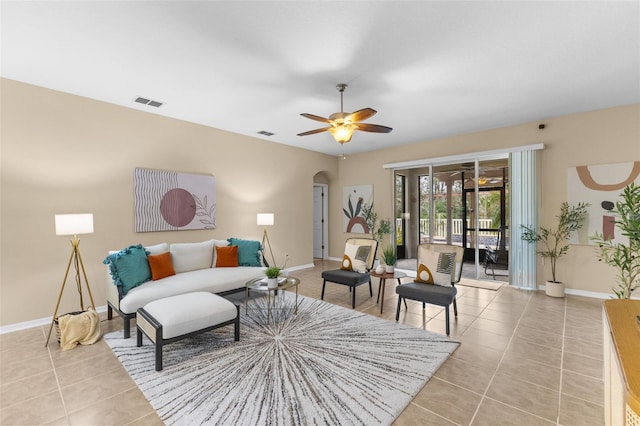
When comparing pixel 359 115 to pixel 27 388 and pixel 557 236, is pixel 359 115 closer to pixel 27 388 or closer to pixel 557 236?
pixel 27 388

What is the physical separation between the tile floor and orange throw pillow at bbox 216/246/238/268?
149 cm

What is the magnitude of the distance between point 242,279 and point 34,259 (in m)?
2.54

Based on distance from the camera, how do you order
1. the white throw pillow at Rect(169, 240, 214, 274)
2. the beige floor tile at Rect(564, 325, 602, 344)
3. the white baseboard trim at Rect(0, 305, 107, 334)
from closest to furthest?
1. the beige floor tile at Rect(564, 325, 602, 344)
2. the white baseboard trim at Rect(0, 305, 107, 334)
3. the white throw pillow at Rect(169, 240, 214, 274)

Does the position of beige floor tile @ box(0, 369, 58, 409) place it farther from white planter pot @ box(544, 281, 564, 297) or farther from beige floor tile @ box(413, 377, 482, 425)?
white planter pot @ box(544, 281, 564, 297)

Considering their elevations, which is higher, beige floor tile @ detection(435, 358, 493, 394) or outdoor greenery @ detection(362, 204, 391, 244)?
outdoor greenery @ detection(362, 204, 391, 244)

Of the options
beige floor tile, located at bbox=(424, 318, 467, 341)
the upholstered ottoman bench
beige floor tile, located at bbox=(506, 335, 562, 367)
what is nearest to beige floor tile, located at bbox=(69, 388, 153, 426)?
the upholstered ottoman bench

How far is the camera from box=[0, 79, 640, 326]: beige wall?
3398mm

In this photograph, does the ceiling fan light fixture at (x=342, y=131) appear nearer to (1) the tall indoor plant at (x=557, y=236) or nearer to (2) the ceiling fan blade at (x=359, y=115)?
(2) the ceiling fan blade at (x=359, y=115)

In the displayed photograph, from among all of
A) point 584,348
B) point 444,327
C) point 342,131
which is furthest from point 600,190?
point 342,131

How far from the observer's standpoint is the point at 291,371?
8.14 ft

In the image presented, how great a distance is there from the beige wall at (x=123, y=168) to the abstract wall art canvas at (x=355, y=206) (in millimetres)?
1405

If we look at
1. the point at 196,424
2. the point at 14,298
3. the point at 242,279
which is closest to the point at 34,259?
the point at 14,298

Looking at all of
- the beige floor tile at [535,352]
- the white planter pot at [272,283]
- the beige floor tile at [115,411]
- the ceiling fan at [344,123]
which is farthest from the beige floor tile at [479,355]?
the beige floor tile at [115,411]

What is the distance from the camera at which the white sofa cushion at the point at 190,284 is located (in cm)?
312
